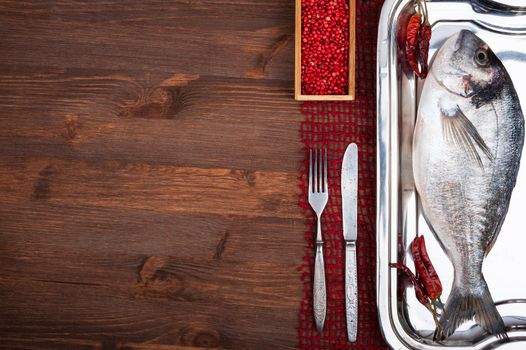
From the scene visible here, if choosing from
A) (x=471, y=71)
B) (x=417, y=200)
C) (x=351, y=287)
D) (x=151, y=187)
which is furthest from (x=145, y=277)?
(x=471, y=71)

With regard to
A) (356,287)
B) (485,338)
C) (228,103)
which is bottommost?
(485,338)

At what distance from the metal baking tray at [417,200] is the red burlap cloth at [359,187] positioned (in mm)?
86

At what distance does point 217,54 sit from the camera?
1497 millimetres

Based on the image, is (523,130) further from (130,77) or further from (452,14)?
(130,77)

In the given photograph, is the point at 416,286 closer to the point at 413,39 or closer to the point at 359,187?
the point at 359,187

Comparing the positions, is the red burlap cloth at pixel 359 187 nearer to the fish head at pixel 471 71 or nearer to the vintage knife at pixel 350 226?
the vintage knife at pixel 350 226

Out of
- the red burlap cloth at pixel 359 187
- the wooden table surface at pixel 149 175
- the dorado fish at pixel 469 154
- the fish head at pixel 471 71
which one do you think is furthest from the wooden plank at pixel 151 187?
the fish head at pixel 471 71

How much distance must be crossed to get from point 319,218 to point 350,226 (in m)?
0.09

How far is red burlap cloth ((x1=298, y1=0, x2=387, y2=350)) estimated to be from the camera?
147cm

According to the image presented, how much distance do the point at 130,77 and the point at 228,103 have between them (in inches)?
11.5

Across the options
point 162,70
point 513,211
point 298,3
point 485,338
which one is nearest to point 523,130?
point 513,211

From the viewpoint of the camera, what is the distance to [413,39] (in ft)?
4.40

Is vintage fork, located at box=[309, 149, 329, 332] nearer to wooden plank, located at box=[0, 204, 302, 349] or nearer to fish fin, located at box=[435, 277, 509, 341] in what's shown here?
wooden plank, located at box=[0, 204, 302, 349]

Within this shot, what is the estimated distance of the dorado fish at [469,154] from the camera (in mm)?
1305
